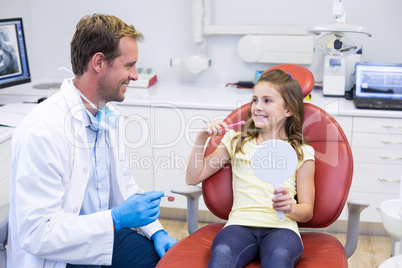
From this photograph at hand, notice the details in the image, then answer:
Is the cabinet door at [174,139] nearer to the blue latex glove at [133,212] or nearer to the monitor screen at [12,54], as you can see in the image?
the monitor screen at [12,54]

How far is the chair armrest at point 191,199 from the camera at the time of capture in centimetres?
184

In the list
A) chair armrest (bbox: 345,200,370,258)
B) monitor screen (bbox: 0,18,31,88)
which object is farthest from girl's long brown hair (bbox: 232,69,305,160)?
monitor screen (bbox: 0,18,31,88)

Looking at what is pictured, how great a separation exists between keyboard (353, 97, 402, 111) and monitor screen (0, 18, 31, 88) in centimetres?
178

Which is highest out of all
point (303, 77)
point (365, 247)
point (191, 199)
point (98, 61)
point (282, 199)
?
point (98, 61)

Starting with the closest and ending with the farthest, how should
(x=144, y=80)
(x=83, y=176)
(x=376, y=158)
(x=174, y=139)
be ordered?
(x=83, y=176)
(x=376, y=158)
(x=174, y=139)
(x=144, y=80)

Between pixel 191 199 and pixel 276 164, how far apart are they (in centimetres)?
38

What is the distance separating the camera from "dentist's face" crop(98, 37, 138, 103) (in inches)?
66.2

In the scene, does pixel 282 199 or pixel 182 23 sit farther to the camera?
pixel 182 23

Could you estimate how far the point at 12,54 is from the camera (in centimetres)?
274

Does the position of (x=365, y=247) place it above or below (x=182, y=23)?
below

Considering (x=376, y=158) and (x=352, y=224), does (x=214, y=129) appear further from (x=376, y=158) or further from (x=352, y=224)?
(x=376, y=158)

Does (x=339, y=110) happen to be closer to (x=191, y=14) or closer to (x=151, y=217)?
(x=191, y=14)

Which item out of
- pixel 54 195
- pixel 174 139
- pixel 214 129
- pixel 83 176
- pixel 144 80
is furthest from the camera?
pixel 144 80

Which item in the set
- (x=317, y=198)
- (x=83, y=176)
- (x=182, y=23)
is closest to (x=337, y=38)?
(x=317, y=198)
